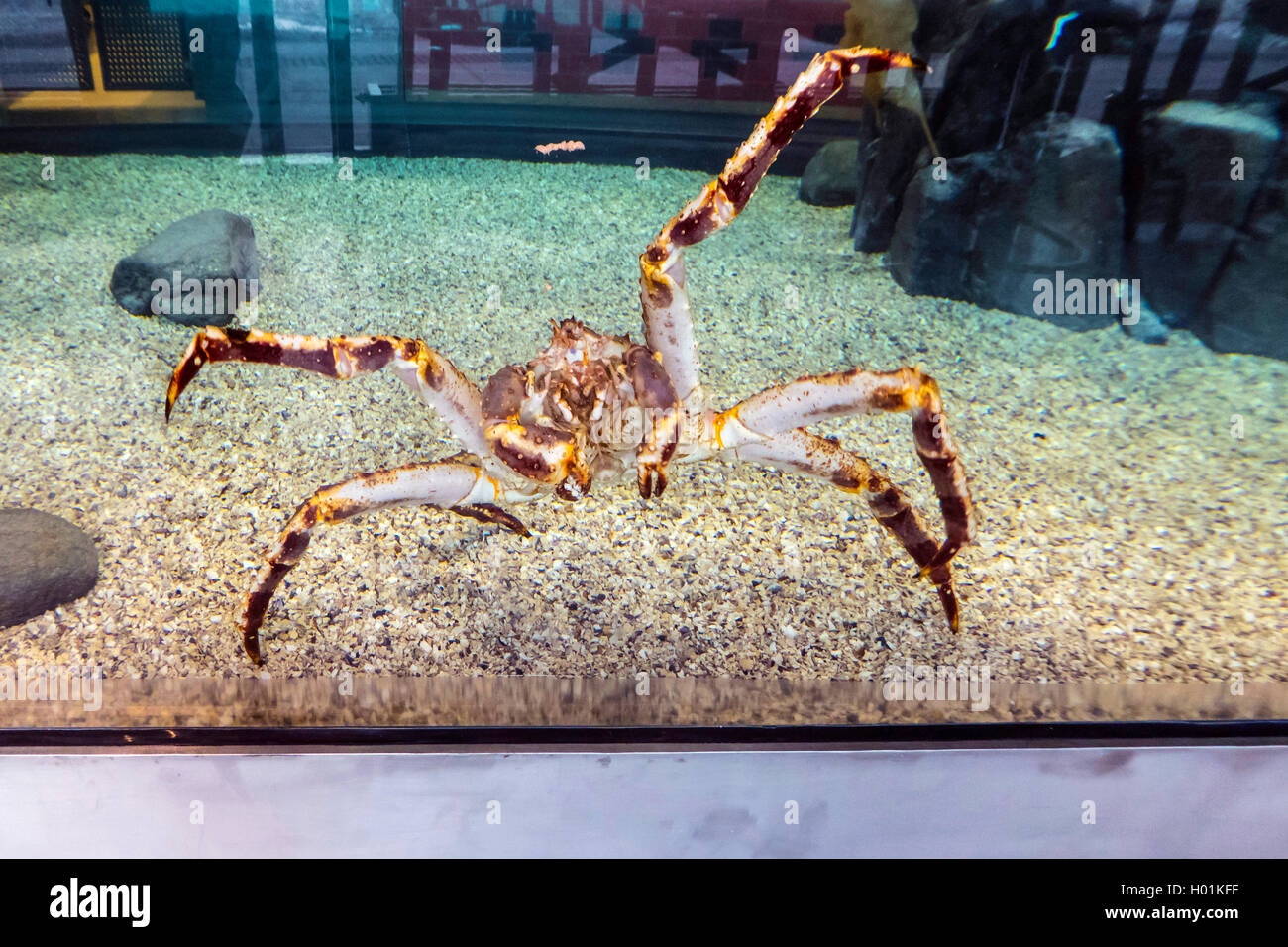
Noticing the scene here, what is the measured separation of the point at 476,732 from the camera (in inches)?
55.6

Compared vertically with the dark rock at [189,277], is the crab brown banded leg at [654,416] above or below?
above

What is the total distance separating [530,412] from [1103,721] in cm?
142

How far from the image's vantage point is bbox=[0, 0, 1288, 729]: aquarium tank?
148 cm

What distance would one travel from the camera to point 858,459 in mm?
1606

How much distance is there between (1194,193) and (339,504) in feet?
11.1

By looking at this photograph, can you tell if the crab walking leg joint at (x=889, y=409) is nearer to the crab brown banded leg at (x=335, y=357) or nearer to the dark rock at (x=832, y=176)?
the crab brown banded leg at (x=335, y=357)

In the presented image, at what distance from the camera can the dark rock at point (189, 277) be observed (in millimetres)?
2752

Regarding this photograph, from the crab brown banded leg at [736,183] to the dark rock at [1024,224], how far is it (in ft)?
5.85

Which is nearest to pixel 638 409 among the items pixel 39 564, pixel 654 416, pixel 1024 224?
pixel 654 416

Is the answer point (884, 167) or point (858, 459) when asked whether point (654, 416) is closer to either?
point (858, 459)

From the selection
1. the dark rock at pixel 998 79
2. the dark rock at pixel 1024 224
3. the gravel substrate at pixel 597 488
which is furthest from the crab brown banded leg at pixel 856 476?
the dark rock at pixel 998 79

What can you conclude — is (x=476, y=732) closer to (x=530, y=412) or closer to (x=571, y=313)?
(x=530, y=412)

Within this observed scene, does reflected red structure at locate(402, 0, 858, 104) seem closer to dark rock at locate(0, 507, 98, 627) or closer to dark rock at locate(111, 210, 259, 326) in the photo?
dark rock at locate(111, 210, 259, 326)
